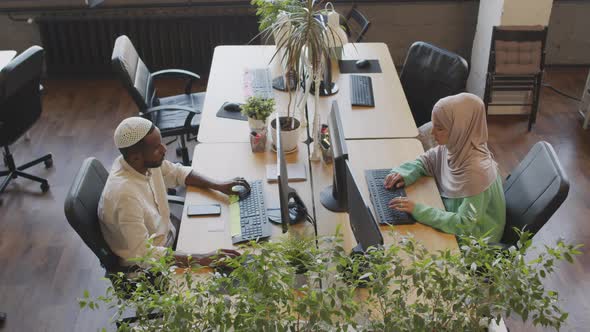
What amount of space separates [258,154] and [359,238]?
3.68 feet

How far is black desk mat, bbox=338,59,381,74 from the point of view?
14.1ft

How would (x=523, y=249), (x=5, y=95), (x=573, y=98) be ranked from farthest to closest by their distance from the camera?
(x=573, y=98) < (x=5, y=95) < (x=523, y=249)

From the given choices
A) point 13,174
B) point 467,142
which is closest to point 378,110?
point 467,142

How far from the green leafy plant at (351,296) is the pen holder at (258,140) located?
68.0 inches

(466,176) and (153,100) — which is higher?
(466,176)

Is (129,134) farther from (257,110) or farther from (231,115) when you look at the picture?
(231,115)

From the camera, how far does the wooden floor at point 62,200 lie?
339cm

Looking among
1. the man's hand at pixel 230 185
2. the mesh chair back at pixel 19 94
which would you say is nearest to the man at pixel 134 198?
the man's hand at pixel 230 185

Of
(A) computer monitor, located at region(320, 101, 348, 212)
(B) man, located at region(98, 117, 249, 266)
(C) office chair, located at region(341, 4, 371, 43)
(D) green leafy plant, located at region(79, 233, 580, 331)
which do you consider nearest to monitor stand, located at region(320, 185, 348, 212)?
(A) computer monitor, located at region(320, 101, 348, 212)

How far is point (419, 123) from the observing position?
4238 millimetres

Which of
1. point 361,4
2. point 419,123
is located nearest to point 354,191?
point 419,123

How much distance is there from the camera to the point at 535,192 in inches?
110

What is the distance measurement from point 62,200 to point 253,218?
6.75 ft

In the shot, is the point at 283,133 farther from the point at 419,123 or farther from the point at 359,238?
the point at 419,123
